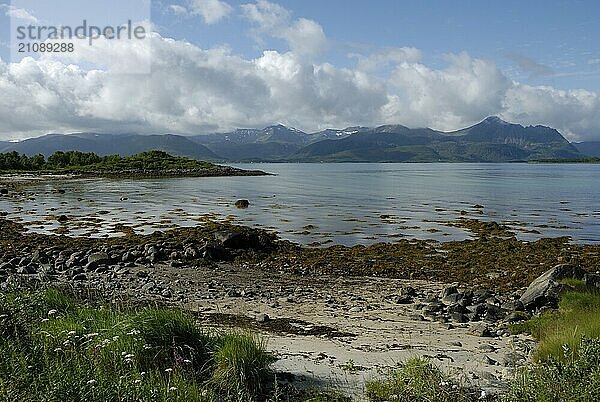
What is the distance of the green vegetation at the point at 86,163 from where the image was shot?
128025mm

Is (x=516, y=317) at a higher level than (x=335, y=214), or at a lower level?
higher

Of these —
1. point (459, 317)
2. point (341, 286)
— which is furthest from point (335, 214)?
point (459, 317)

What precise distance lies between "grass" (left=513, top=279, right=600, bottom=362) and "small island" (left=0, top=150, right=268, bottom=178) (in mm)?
110150

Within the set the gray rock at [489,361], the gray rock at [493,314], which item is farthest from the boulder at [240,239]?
the gray rock at [489,361]

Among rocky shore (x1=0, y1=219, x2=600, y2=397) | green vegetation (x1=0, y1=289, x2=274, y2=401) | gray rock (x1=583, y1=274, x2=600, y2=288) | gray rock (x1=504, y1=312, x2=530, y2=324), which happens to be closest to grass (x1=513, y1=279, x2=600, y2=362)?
gray rock (x1=583, y1=274, x2=600, y2=288)

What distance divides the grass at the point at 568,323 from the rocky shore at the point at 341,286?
443 millimetres

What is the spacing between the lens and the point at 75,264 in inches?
827

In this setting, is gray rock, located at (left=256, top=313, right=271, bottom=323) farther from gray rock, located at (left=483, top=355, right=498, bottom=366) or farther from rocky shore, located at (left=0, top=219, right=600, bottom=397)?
gray rock, located at (left=483, top=355, right=498, bottom=366)

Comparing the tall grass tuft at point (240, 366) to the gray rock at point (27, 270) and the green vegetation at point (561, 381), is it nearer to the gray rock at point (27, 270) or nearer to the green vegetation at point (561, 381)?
the green vegetation at point (561, 381)

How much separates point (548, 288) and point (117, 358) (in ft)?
39.0

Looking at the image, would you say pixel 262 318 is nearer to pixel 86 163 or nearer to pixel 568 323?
pixel 568 323

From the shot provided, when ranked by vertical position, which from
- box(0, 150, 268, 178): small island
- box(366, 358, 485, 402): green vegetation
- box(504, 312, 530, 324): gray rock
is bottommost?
box(504, 312, 530, 324): gray rock

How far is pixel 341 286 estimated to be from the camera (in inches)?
727

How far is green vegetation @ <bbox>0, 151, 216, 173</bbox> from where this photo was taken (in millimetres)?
128025
